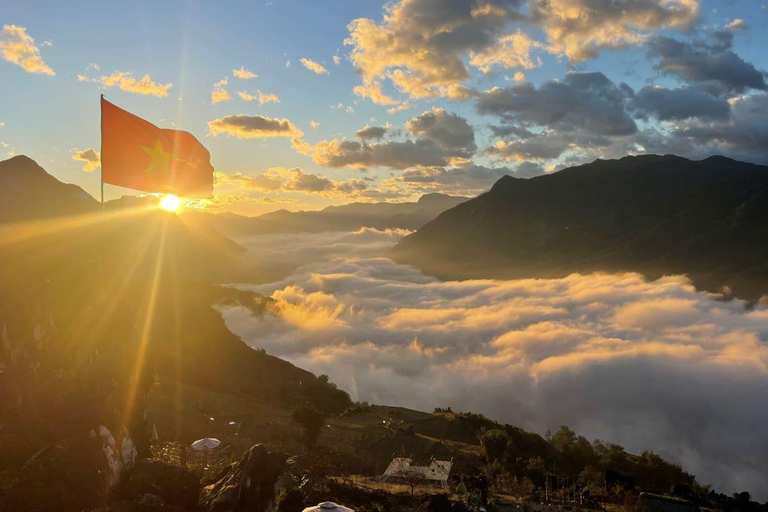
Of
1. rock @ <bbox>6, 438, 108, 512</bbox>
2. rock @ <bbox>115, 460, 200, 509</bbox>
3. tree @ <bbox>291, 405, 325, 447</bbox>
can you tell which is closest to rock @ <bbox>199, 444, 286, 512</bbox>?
rock @ <bbox>115, 460, 200, 509</bbox>

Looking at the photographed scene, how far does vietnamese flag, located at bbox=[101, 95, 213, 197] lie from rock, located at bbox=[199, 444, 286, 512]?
14.8m

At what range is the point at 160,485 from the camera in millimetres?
23406

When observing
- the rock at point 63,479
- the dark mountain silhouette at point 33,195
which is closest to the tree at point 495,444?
the rock at point 63,479

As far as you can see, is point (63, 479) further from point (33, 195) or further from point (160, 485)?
point (33, 195)

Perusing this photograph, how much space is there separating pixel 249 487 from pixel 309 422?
35.3 meters

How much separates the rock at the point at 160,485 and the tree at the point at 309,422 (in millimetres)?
33677

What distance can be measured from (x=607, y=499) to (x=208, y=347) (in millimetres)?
67199

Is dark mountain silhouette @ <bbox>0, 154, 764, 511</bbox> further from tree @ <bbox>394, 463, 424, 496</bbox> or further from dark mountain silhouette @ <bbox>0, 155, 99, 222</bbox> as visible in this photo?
dark mountain silhouette @ <bbox>0, 155, 99, 222</bbox>

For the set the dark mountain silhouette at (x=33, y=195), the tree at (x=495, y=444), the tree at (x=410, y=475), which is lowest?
the tree at (x=495, y=444)

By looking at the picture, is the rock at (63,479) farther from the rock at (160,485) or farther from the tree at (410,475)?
the tree at (410,475)

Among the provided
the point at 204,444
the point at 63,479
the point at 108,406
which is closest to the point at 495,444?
the point at 204,444

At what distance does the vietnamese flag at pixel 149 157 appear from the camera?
2533cm

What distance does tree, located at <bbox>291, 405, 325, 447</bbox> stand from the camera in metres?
56.9

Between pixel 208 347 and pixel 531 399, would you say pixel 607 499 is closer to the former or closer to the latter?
pixel 208 347
